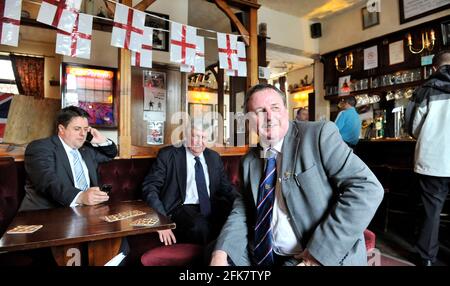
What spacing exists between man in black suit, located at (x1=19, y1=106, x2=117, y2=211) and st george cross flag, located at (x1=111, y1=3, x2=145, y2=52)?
976 millimetres

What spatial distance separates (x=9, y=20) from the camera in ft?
7.88

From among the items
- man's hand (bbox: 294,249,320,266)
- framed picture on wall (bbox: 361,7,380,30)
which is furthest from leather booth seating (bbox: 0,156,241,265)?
framed picture on wall (bbox: 361,7,380,30)

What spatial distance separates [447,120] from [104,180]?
9.95 feet

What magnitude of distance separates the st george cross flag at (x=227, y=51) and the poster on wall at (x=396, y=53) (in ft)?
10.8

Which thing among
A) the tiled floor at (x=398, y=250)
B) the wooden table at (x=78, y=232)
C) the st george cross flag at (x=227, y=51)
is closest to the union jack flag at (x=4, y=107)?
the wooden table at (x=78, y=232)

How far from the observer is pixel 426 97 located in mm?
2668

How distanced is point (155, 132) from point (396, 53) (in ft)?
14.7

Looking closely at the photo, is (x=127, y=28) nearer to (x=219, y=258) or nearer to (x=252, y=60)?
(x=252, y=60)

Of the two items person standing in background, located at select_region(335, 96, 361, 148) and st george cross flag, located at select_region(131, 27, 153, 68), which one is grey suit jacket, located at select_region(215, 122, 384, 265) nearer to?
st george cross flag, located at select_region(131, 27, 153, 68)

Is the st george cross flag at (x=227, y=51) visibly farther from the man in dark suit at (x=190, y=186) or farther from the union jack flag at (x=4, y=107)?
the union jack flag at (x=4, y=107)

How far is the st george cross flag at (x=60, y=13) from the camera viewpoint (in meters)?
2.49

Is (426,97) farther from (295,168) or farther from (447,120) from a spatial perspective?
(295,168)

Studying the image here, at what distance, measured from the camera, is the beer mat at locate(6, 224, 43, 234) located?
1.32 meters

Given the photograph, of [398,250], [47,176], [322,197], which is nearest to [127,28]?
[47,176]
